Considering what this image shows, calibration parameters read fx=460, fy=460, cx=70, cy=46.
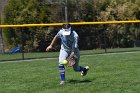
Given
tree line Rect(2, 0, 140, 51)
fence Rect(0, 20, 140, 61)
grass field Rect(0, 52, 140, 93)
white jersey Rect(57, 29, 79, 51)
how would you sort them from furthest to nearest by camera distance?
tree line Rect(2, 0, 140, 51) < fence Rect(0, 20, 140, 61) < white jersey Rect(57, 29, 79, 51) < grass field Rect(0, 52, 140, 93)

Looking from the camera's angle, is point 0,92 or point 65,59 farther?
point 65,59

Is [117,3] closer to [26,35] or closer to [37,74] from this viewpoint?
[26,35]

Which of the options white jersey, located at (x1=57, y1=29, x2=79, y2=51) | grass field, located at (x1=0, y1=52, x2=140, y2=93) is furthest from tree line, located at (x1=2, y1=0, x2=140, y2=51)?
white jersey, located at (x1=57, y1=29, x2=79, y2=51)

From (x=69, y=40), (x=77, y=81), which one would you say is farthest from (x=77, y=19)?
(x=69, y=40)

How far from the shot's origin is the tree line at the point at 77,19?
26.5 meters

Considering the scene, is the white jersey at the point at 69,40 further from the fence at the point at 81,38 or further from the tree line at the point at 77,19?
the tree line at the point at 77,19

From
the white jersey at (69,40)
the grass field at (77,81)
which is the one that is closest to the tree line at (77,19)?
the grass field at (77,81)

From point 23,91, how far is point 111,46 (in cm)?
1773

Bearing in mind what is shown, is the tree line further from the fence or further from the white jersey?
the white jersey

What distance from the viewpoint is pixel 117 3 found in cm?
3481

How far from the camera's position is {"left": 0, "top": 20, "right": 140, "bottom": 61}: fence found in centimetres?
2488

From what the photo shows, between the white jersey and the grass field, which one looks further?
the white jersey

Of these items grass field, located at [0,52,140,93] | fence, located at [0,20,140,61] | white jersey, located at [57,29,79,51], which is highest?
white jersey, located at [57,29,79,51]

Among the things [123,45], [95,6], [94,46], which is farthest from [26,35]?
[95,6]
